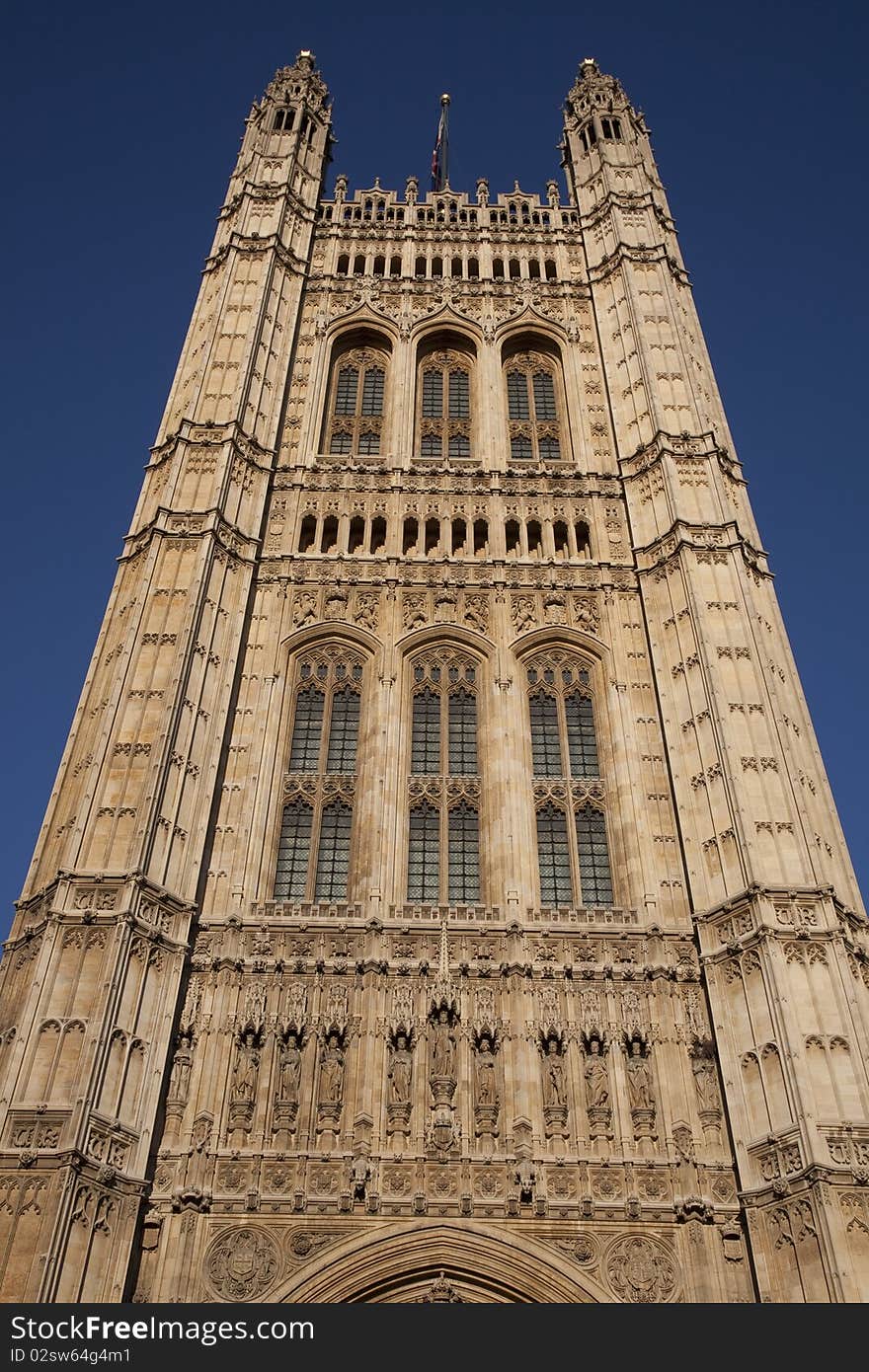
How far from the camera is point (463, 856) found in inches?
798

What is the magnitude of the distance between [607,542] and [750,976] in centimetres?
1012

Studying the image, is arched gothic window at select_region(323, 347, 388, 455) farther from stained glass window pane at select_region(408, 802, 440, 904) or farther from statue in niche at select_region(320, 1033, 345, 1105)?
statue in niche at select_region(320, 1033, 345, 1105)

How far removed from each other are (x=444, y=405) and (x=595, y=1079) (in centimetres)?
1663

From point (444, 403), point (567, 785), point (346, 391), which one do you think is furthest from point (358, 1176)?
point (346, 391)

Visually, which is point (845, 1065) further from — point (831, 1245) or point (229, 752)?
point (229, 752)

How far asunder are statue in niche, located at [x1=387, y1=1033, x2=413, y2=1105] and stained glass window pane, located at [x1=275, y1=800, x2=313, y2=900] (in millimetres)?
3109

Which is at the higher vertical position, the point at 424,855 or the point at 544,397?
the point at 544,397

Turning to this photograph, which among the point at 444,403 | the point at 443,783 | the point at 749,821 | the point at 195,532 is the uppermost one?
the point at 444,403

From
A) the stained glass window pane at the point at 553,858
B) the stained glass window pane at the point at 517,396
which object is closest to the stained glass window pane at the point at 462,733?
the stained glass window pane at the point at 553,858

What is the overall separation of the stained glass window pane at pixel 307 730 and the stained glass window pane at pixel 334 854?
0.99 metres

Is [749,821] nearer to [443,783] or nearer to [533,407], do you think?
[443,783]

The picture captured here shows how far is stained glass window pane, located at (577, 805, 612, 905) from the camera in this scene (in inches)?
778

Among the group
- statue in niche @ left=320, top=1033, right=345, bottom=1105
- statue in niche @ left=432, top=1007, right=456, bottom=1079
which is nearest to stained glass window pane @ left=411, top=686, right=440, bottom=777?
statue in niche @ left=432, top=1007, right=456, bottom=1079
